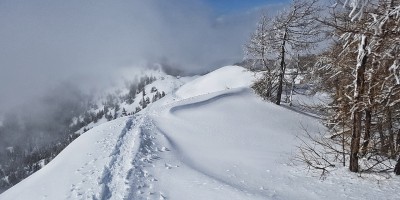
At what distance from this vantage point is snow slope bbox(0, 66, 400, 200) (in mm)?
9375

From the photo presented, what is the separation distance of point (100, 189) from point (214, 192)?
10.3 feet

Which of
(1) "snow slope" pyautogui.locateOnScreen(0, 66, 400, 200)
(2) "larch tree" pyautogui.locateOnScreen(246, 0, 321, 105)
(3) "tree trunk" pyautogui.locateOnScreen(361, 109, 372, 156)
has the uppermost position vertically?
(2) "larch tree" pyautogui.locateOnScreen(246, 0, 321, 105)

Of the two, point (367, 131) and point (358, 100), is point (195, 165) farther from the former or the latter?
point (358, 100)

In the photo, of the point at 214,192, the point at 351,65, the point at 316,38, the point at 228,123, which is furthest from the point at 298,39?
the point at 214,192

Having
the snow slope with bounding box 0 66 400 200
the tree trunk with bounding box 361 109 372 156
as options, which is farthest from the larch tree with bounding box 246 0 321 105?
the tree trunk with bounding box 361 109 372 156

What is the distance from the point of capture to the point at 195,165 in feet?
41.6

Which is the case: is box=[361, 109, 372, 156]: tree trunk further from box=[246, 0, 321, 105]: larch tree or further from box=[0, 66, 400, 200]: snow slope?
box=[246, 0, 321, 105]: larch tree

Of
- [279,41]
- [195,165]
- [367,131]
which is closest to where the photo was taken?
[367,131]

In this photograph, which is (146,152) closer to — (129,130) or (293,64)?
(129,130)

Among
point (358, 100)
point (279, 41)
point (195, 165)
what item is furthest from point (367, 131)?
point (279, 41)

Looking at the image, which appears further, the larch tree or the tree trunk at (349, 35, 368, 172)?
the larch tree

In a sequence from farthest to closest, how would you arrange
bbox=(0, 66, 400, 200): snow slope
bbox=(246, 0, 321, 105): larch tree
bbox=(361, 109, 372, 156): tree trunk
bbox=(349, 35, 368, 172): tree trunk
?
bbox=(246, 0, 321, 105): larch tree < bbox=(361, 109, 372, 156): tree trunk < bbox=(0, 66, 400, 200): snow slope < bbox=(349, 35, 368, 172): tree trunk

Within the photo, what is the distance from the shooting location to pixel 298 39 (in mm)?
24938

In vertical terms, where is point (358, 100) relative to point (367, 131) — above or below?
above
